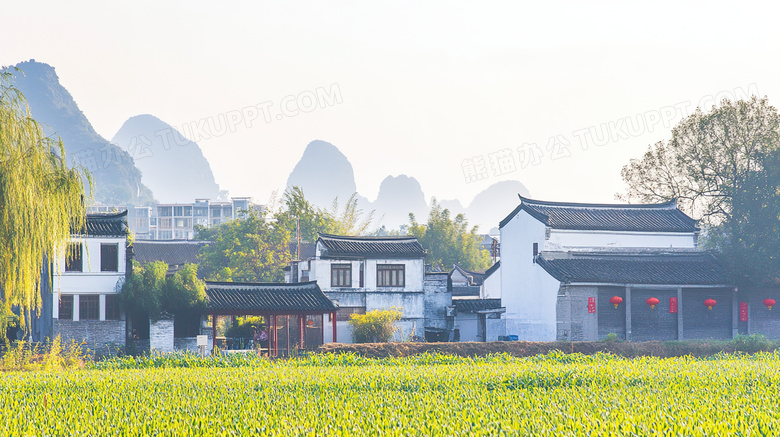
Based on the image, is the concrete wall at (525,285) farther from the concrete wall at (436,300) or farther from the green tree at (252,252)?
the green tree at (252,252)

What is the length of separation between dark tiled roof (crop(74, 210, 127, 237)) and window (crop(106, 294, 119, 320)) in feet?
6.57

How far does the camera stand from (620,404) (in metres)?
10.5

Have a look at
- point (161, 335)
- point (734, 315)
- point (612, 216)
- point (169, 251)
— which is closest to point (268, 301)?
point (161, 335)

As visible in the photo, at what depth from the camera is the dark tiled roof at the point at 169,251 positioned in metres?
49.5

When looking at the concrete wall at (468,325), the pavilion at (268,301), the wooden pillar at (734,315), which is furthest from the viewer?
the concrete wall at (468,325)

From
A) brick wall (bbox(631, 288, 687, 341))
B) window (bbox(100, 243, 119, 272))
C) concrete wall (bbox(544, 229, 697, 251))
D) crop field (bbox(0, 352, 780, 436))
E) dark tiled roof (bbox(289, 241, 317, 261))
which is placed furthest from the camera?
dark tiled roof (bbox(289, 241, 317, 261))

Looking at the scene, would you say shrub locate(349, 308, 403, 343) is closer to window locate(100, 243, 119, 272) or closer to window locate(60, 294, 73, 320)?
window locate(100, 243, 119, 272)

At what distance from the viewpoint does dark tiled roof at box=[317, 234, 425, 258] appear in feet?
97.8

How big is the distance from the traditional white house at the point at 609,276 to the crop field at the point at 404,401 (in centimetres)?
990

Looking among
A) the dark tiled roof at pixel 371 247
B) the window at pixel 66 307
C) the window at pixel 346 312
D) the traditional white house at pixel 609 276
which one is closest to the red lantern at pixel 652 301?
the traditional white house at pixel 609 276

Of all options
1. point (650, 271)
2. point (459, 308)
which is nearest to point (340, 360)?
A: point (459, 308)

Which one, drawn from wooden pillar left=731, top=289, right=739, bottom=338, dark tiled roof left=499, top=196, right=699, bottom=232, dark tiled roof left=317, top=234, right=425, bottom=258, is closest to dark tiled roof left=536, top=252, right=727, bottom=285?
wooden pillar left=731, top=289, right=739, bottom=338

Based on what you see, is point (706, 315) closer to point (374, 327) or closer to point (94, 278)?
point (374, 327)

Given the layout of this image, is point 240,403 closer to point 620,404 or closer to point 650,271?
point 620,404
